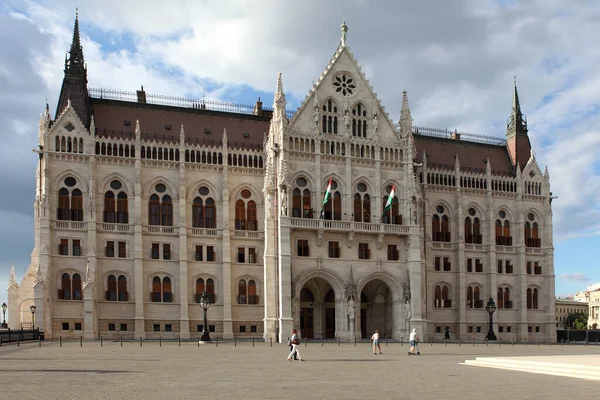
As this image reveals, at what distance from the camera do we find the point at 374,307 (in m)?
76.0

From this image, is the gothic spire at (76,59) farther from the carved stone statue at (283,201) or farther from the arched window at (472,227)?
the arched window at (472,227)

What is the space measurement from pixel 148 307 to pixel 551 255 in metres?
48.5

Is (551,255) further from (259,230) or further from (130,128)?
(130,128)

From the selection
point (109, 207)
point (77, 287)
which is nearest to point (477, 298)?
point (109, 207)

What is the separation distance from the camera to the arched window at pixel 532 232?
8838 cm

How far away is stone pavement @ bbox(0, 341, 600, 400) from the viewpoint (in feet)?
80.7

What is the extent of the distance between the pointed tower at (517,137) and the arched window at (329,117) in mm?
28916

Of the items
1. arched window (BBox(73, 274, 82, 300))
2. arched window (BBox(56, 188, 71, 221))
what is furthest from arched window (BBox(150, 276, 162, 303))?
arched window (BBox(56, 188, 71, 221))

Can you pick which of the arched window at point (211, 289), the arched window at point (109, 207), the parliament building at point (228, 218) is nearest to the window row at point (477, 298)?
the parliament building at point (228, 218)

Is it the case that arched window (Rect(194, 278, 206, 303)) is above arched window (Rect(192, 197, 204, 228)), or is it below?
below

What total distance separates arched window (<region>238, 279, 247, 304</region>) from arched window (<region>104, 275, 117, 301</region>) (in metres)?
12.1

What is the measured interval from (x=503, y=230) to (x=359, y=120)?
2465 cm

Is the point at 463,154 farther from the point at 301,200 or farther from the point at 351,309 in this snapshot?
the point at 351,309

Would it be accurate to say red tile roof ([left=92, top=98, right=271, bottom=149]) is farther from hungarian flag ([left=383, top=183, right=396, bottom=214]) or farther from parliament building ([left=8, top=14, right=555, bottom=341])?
hungarian flag ([left=383, top=183, right=396, bottom=214])
